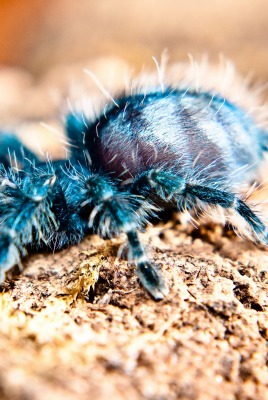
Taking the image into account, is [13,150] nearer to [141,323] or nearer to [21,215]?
[21,215]

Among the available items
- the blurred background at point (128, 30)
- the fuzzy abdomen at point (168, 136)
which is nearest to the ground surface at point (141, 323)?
the fuzzy abdomen at point (168, 136)

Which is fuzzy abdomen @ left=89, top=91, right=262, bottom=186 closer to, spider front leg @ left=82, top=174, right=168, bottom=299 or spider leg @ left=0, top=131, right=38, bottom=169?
spider front leg @ left=82, top=174, right=168, bottom=299

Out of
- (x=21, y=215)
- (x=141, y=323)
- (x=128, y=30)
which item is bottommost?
(x=21, y=215)

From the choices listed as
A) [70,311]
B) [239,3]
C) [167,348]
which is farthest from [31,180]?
[239,3]

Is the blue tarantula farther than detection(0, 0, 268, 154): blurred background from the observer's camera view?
No

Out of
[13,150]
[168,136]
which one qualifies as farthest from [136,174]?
[13,150]

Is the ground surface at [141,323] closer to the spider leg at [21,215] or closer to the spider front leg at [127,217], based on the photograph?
the spider front leg at [127,217]

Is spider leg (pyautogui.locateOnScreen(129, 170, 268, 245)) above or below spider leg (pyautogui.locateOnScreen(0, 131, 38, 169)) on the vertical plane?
above

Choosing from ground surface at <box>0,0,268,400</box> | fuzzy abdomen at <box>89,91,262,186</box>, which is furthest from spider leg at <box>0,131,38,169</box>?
ground surface at <box>0,0,268,400</box>
